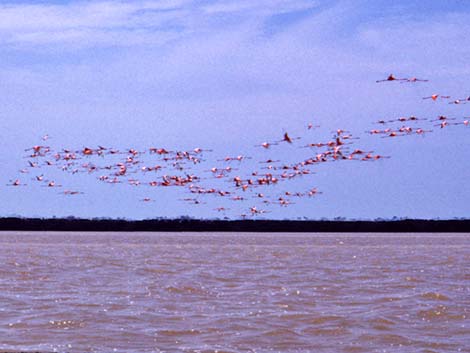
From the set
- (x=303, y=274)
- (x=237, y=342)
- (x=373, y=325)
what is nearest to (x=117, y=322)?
(x=237, y=342)

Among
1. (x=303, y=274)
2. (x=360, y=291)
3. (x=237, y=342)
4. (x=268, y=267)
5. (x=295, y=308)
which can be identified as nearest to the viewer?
(x=237, y=342)

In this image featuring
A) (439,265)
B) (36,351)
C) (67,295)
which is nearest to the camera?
(36,351)

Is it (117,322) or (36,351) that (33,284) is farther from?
(36,351)

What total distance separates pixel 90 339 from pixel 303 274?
21.1 m

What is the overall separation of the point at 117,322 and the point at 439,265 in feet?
98.8

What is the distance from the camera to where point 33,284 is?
32.6 m

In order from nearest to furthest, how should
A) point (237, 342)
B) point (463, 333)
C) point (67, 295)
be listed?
1. point (237, 342)
2. point (463, 333)
3. point (67, 295)

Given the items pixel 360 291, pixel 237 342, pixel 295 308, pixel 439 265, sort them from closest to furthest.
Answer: pixel 237 342
pixel 295 308
pixel 360 291
pixel 439 265

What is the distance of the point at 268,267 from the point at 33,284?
1599cm

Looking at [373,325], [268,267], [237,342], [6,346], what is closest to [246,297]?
[373,325]

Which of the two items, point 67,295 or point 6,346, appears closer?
point 6,346

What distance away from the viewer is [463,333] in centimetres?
2138

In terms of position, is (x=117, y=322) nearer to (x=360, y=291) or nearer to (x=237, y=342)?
(x=237, y=342)

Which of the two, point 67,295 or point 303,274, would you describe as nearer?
point 67,295
